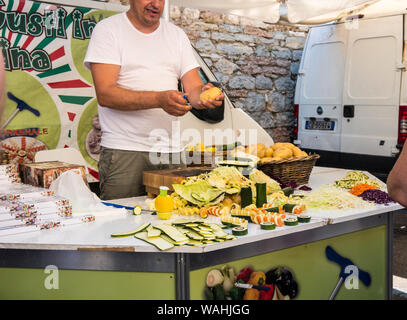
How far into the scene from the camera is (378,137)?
22.1 feet

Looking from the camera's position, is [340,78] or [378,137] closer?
[378,137]

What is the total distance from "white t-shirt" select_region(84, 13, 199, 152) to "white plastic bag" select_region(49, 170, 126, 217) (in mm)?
543

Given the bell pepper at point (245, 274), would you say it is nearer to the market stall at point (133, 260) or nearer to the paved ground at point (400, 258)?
the market stall at point (133, 260)

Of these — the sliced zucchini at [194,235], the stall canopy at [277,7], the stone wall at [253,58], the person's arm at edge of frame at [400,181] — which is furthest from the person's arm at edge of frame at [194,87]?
the stone wall at [253,58]

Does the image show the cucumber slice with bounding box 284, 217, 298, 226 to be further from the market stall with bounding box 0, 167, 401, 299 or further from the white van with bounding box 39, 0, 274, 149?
the white van with bounding box 39, 0, 274, 149

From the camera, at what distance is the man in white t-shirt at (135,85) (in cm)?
280

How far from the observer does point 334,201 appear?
8.43 ft

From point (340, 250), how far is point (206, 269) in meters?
0.96

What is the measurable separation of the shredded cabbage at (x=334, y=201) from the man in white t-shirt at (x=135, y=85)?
759 millimetres

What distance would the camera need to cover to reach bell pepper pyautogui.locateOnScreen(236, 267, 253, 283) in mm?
2124

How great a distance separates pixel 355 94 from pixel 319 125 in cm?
87

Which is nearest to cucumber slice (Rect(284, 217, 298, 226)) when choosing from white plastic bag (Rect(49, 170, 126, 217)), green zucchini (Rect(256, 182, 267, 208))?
green zucchini (Rect(256, 182, 267, 208))
